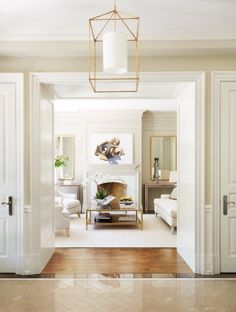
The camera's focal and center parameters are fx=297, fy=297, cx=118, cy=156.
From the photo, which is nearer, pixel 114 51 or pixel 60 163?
pixel 114 51

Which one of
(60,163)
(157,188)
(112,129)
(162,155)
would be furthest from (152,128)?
(60,163)

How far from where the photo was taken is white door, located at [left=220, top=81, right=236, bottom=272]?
3.71 m

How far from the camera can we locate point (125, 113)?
820 centimetres

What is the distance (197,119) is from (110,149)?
4.67 m

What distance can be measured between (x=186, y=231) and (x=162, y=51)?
2450mm

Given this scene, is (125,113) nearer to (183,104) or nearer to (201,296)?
(183,104)

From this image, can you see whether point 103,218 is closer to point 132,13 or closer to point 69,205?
point 69,205

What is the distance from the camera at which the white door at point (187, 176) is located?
12.7ft

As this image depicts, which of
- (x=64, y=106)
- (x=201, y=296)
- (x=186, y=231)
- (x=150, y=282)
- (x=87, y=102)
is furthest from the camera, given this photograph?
(x=64, y=106)

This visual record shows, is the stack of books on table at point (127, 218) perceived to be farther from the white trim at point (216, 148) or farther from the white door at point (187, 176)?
the white trim at point (216, 148)

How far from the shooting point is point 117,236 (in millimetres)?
5594

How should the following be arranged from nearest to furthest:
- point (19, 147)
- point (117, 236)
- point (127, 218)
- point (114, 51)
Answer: point (114, 51) < point (19, 147) < point (117, 236) < point (127, 218)

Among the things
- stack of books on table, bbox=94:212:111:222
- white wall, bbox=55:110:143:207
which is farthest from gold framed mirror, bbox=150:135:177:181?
stack of books on table, bbox=94:212:111:222

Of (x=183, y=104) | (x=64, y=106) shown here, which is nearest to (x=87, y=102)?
(x=64, y=106)
